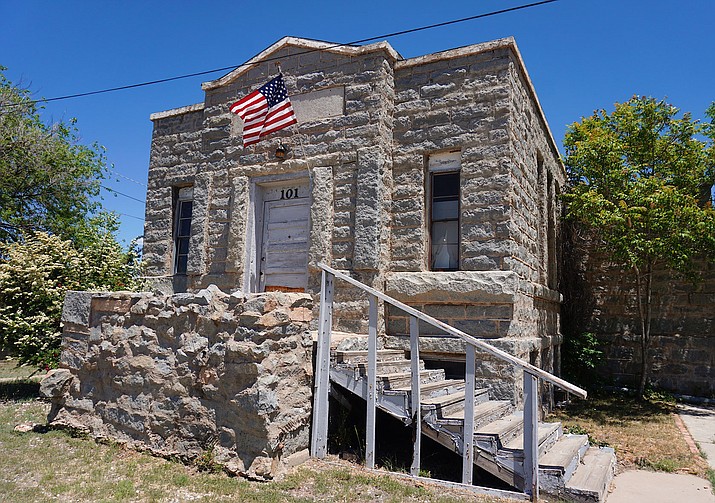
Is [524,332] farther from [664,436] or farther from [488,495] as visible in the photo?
[488,495]

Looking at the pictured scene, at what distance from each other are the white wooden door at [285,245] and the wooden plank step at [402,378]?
2319mm

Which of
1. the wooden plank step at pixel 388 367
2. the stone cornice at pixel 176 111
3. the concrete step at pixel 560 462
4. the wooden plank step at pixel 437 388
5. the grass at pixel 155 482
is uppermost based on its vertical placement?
the stone cornice at pixel 176 111

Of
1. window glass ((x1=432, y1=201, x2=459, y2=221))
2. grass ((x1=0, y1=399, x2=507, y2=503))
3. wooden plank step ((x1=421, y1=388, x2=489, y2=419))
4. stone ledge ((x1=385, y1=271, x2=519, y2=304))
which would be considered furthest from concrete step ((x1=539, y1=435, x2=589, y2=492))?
window glass ((x1=432, y1=201, x2=459, y2=221))

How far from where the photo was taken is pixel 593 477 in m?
4.60

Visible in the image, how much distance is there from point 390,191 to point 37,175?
1214 centimetres

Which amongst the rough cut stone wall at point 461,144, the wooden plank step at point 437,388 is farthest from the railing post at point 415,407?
the rough cut stone wall at point 461,144

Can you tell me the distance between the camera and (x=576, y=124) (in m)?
11.5

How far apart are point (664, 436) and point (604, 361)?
147 inches

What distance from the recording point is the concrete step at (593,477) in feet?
13.8

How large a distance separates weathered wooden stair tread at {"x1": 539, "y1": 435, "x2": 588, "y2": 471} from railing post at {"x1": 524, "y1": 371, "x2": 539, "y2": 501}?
145 mm

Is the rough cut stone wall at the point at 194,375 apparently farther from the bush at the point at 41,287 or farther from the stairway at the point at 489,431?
the bush at the point at 41,287

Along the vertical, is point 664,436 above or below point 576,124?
below

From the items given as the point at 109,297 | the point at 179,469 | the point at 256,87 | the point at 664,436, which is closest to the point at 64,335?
the point at 109,297

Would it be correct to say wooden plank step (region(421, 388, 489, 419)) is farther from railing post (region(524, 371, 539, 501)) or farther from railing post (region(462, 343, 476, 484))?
railing post (region(524, 371, 539, 501))
